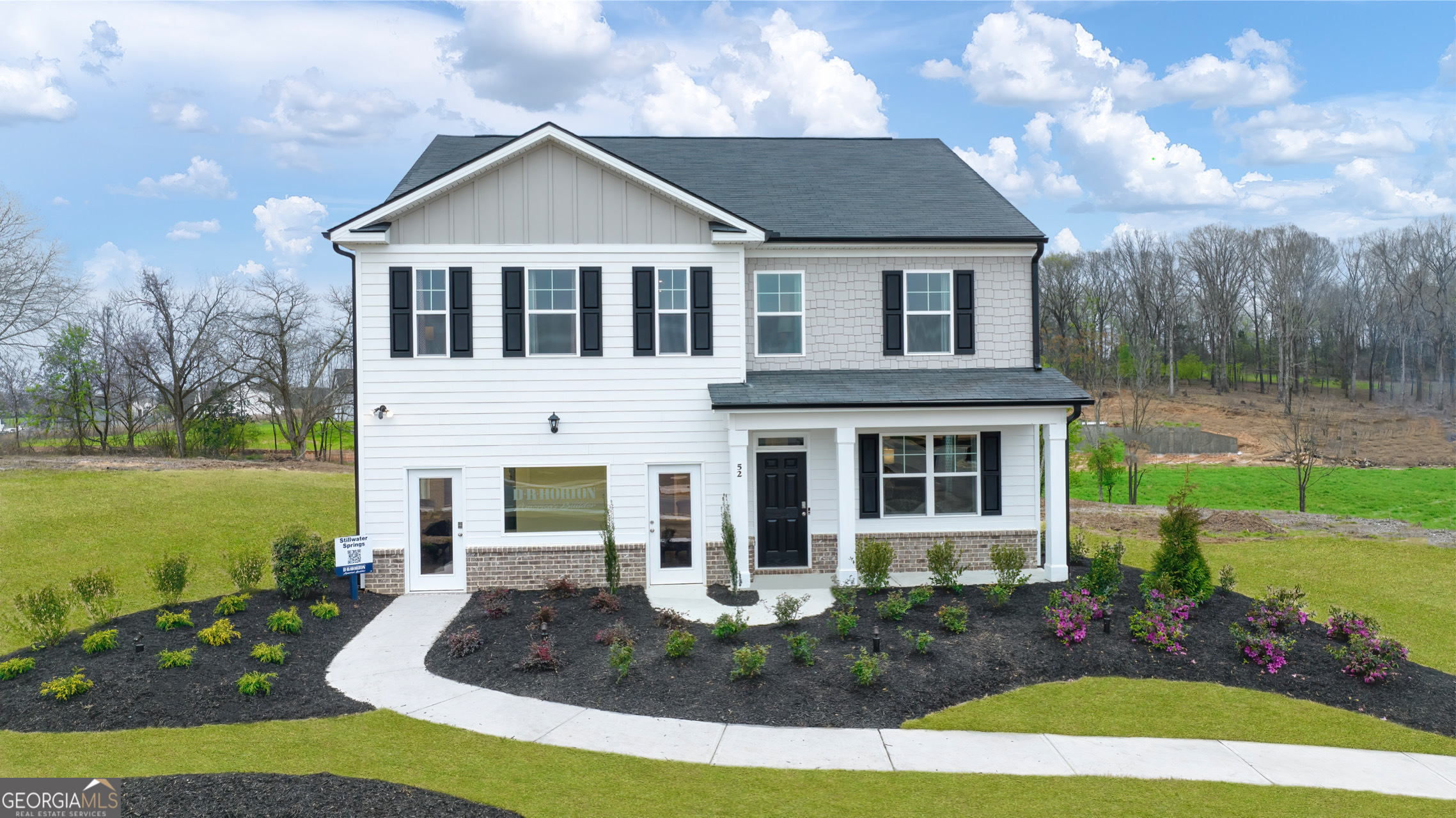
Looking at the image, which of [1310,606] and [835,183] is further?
[835,183]

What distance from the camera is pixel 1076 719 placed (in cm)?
845

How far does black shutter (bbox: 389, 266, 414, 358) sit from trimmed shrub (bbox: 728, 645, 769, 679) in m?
7.59

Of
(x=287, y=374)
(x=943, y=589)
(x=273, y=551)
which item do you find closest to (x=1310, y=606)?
(x=943, y=589)

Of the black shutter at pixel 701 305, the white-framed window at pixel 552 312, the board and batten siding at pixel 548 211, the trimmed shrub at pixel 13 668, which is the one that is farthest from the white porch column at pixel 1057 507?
the trimmed shrub at pixel 13 668

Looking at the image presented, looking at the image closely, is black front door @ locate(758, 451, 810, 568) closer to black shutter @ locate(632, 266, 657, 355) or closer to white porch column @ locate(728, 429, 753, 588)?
white porch column @ locate(728, 429, 753, 588)

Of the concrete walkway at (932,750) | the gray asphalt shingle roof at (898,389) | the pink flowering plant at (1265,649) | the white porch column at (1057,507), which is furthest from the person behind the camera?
the white porch column at (1057,507)

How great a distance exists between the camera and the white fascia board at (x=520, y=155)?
1294 cm

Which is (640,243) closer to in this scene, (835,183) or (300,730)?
(835,183)

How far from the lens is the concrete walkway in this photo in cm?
726

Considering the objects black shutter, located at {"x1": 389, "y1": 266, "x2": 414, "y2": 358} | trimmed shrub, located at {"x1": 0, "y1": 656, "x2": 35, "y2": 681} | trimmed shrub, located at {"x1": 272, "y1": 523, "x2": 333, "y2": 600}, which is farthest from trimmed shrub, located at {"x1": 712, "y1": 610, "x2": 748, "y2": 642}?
trimmed shrub, located at {"x1": 0, "y1": 656, "x2": 35, "y2": 681}

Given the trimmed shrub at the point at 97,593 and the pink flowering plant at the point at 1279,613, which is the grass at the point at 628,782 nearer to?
the trimmed shrub at the point at 97,593

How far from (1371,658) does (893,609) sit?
17.8 ft

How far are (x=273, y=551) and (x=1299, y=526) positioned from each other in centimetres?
2250

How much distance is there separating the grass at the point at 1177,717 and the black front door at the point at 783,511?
5.60 metres
